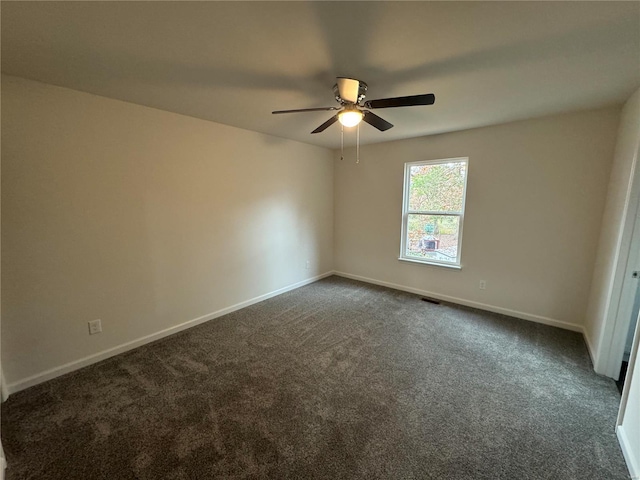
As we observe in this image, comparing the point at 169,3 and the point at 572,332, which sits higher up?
the point at 169,3

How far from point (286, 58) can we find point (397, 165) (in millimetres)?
2715

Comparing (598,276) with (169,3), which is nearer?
(169,3)

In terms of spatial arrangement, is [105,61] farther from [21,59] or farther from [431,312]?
[431,312]

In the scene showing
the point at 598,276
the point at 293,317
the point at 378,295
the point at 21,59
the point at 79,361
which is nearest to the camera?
the point at 21,59

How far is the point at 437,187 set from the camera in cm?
378

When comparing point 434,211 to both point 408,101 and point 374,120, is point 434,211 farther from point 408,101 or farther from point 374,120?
point 408,101

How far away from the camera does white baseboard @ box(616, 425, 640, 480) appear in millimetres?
1356

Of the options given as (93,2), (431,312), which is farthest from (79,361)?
(431,312)

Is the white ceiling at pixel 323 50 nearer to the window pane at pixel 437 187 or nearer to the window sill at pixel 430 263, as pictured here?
the window pane at pixel 437 187

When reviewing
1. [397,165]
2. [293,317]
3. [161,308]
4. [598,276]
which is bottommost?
[293,317]

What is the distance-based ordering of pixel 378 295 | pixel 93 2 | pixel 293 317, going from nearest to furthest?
pixel 93 2, pixel 293 317, pixel 378 295

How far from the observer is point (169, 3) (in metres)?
1.23

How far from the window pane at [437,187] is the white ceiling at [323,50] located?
3.83 feet

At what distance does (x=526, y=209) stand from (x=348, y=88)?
102 inches
